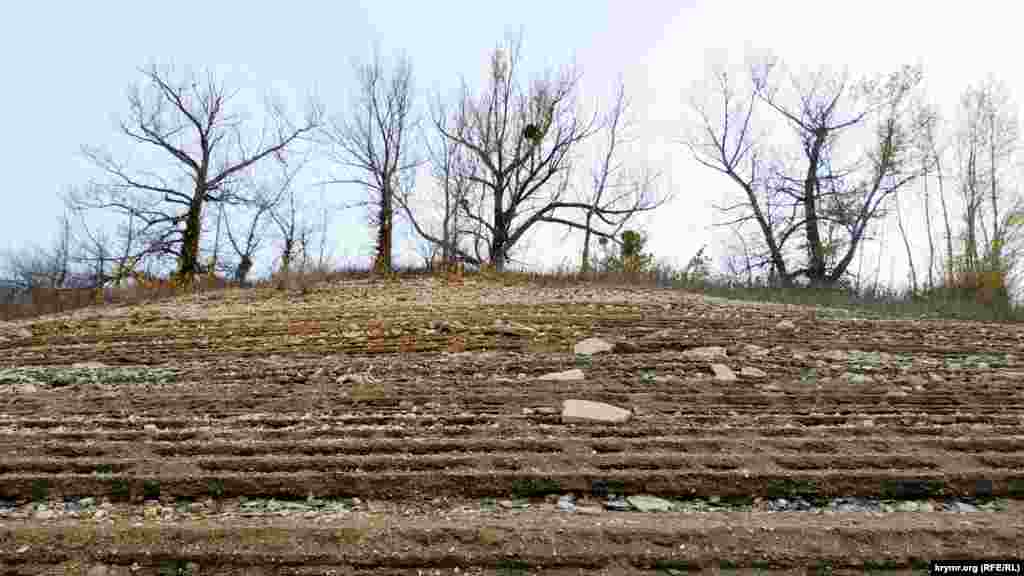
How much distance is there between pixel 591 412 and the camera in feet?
10.8

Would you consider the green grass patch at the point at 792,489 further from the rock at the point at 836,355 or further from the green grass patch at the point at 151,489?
the rock at the point at 836,355

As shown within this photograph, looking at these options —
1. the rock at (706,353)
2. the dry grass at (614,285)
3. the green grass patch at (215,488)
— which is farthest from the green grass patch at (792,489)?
the dry grass at (614,285)

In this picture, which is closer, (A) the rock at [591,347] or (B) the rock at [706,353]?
(B) the rock at [706,353]

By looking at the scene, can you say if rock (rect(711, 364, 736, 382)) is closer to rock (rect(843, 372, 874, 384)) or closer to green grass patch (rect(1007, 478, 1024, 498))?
rock (rect(843, 372, 874, 384))

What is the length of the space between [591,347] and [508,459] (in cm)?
271

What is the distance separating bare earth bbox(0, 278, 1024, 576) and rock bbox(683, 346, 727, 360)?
0.03 meters

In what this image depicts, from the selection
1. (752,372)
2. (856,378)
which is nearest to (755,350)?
(752,372)

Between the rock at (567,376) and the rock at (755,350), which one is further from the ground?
the rock at (755,350)

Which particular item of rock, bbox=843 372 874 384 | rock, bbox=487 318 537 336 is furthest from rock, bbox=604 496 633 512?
rock, bbox=487 318 537 336

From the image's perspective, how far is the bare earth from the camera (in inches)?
77.0

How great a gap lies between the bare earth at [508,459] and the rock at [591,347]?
102 mm

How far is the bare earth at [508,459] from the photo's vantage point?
196 centimetres

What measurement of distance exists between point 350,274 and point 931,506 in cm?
1384

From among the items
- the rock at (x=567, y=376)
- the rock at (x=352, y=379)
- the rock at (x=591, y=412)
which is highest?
the rock at (x=567, y=376)
